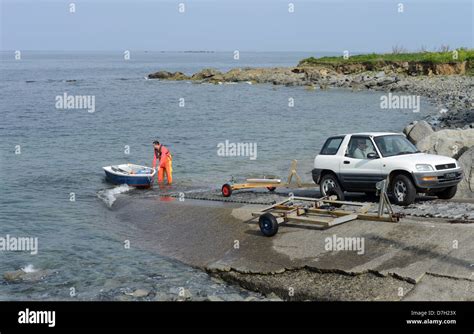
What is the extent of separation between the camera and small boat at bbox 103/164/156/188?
25.3 m

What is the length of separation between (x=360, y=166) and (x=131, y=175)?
10940 mm

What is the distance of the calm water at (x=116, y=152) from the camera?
15.9m

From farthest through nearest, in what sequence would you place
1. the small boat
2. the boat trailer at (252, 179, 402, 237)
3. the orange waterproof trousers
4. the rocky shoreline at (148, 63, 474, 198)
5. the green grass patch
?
the green grass patch, the orange waterproof trousers, the small boat, the rocky shoreline at (148, 63, 474, 198), the boat trailer at (252, 179, 402, 237)

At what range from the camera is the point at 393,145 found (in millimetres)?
17594

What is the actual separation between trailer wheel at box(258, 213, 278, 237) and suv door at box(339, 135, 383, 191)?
3.18 meters

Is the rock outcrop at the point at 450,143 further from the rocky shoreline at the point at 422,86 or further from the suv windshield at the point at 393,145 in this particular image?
the suv windshield at the point at 393,145

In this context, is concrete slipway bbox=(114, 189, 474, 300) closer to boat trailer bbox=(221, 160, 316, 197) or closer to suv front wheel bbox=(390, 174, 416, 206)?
suv front wheel bbox=(390, 174, 416, 206)

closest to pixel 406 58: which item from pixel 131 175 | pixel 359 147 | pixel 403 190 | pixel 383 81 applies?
pixel 383 81

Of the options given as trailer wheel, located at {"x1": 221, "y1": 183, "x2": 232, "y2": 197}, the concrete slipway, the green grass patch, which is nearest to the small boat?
trailer wheel, located at {"x1": 221, "y1": 183, "x2": 232, "y2": 197}

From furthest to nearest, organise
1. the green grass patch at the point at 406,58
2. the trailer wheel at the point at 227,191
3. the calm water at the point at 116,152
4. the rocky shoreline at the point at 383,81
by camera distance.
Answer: the green grass patch at the point at 406,58
the rocky shoreline at the point at 383,81
the trailer wheel at the point at 227,191
the calm water at the point at 116,152

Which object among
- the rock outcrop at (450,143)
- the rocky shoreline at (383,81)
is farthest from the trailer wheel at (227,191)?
the rocky shoreline at (383,81)

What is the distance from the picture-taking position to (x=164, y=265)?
1593 centimetres

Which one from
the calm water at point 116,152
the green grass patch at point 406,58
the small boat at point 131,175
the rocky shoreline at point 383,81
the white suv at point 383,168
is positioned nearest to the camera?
the calm water at point 116,152

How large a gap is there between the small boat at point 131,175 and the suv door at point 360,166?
981 cm
